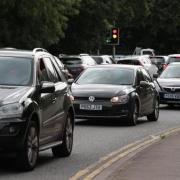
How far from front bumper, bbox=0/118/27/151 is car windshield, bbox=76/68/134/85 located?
9.55m

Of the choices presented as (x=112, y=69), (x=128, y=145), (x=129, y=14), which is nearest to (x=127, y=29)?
(x=129, y=14)

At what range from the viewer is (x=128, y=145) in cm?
1416

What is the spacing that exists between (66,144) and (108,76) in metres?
7.64

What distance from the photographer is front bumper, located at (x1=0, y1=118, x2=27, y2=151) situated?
9.42 m

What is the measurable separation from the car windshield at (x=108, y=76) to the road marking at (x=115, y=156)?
2318 millimetres

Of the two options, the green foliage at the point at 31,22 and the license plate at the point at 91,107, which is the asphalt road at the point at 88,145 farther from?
the green foliage at the point at 31,22

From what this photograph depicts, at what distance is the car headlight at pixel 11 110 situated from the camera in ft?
31.0

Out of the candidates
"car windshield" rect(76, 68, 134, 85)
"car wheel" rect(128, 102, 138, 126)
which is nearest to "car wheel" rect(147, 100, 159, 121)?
"car windshield" rect(76, 68, 134, 85)

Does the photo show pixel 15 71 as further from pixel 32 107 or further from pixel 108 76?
pixel 108 76

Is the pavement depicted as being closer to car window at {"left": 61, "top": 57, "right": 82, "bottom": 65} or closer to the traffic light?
car window at {"left": 61, "top": 57, "right": 82, "bottom": 65}

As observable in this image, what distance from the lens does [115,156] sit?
12297 millimetres

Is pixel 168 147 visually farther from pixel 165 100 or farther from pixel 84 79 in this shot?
pixel 165 100

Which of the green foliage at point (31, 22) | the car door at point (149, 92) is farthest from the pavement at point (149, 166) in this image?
the green foliage at point (31, 22)

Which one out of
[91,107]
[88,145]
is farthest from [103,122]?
[88,145]
